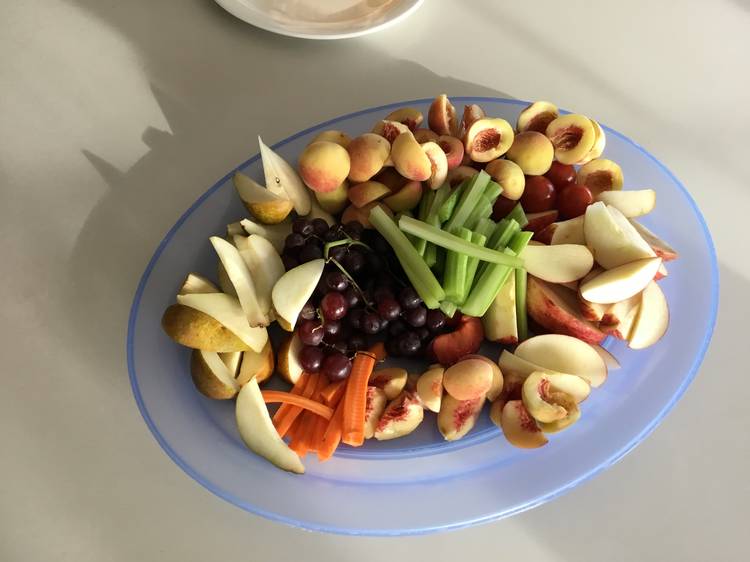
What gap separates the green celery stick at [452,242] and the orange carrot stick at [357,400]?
17 cm

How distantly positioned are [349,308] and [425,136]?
298 mm

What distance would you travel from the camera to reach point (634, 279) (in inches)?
33.5

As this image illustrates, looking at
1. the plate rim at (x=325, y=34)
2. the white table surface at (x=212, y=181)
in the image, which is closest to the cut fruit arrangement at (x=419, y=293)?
the white table surface at (x=212, y=181)

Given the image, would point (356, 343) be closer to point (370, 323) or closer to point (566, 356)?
point (370, 323)

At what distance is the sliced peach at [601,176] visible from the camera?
1.00m

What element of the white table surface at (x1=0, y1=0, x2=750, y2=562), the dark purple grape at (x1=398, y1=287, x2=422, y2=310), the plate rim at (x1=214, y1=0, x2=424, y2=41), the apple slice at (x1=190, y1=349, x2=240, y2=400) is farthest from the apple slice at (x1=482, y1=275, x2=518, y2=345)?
the plate rim at (x1=214, y1=0, x2=424, y2=41)

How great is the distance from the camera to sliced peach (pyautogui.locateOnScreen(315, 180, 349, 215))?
981mm

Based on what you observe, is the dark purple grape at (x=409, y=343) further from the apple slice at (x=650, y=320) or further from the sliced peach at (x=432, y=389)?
the apple slice at (x=650, y=320)

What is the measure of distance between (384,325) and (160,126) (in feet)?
1.99

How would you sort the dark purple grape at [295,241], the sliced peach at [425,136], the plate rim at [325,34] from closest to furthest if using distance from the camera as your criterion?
the dark purple grape at [295,241], the sliced peach at [425,136], the plate rim at [325,34]

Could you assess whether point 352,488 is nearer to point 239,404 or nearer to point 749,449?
point 239,404

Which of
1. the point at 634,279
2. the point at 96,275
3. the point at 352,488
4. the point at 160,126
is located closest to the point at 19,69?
the point at 160,126

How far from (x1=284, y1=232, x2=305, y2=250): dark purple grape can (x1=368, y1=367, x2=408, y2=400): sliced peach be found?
0.19 metres

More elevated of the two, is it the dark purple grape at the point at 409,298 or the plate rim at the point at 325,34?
the plate rim at the point at 325,34
